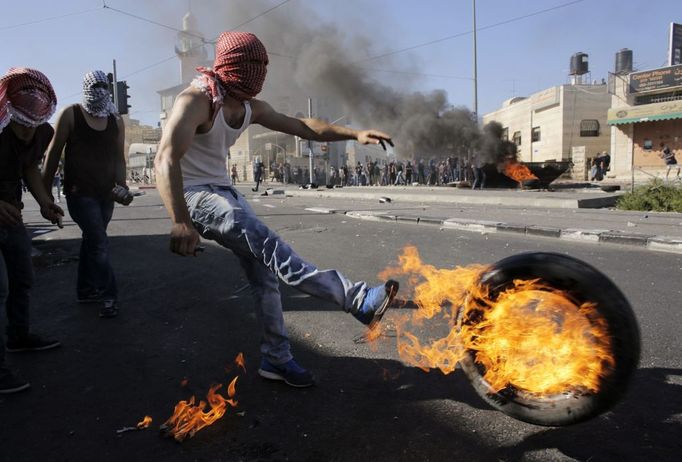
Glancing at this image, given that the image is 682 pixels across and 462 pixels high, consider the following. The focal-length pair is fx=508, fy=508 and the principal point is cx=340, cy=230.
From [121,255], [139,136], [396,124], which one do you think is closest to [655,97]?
[396,124]

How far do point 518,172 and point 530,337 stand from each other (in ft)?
68.6

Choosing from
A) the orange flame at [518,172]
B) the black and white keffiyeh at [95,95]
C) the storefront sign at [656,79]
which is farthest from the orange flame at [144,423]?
the storefront sign at [656,79]

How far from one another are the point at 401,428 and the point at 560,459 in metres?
0.65

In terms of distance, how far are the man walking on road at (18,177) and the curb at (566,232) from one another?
7.06m

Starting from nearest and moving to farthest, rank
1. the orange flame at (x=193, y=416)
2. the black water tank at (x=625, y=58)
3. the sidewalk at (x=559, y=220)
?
the orange flame at (x=193, y=416) < the sidewalk at (x=559, y=220) < the black water tank at (x=625, y=58)

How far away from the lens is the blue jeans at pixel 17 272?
315cm

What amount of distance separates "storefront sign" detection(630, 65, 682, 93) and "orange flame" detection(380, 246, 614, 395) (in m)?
33.6

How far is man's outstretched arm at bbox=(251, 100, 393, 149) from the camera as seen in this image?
312 centimetres

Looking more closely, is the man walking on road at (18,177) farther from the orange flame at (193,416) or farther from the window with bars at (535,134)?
the window with bars at (535,134)

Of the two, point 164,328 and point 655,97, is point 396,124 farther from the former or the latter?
point 164,328

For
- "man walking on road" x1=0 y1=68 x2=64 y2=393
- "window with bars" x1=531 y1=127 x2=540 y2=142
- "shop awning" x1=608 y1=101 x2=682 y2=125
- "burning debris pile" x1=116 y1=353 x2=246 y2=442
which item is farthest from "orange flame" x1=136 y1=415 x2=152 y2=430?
"window with bars" x1=531 y1=127 x2=540 y2=142

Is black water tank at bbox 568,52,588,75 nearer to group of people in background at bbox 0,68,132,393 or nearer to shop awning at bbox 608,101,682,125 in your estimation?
shop awning at bbox 608,101,682,125

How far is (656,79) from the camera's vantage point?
29.9m

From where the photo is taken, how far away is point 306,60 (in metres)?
34.5
